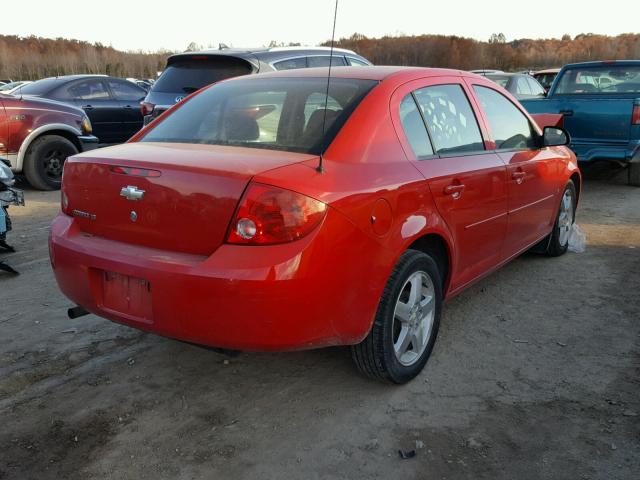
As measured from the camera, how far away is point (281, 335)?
8.26ft

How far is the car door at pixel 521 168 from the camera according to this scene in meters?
4.03

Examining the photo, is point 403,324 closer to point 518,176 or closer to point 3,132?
point 518,176

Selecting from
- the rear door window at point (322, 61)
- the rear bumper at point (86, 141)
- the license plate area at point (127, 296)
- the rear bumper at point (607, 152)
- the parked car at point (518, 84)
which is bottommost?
the rear bumper at point (86, 141)

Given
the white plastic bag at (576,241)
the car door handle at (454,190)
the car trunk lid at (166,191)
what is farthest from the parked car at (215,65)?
the car trunk lid at (166,191)

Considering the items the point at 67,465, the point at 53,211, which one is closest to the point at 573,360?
the point at 67,465

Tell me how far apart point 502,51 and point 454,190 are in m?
55.9

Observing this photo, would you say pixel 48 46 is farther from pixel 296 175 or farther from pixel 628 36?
pixel 296 175

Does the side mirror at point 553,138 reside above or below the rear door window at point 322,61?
below

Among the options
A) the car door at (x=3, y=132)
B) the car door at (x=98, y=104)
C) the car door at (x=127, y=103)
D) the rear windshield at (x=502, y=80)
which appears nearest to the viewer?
the car door at (x=3, y=132)

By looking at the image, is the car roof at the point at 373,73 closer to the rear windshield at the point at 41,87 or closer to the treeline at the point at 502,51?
the rear windshield at the point at 41,87

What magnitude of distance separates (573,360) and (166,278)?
2.32 meters

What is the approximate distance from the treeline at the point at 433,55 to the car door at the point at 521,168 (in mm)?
40367

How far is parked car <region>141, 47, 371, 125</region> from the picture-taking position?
740cm

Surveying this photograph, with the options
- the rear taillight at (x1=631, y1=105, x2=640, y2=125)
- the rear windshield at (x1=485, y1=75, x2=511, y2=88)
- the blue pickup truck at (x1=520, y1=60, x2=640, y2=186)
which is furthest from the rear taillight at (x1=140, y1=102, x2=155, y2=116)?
the rear windshield at (x1=485, y1=75, x2=511, y2=88)
